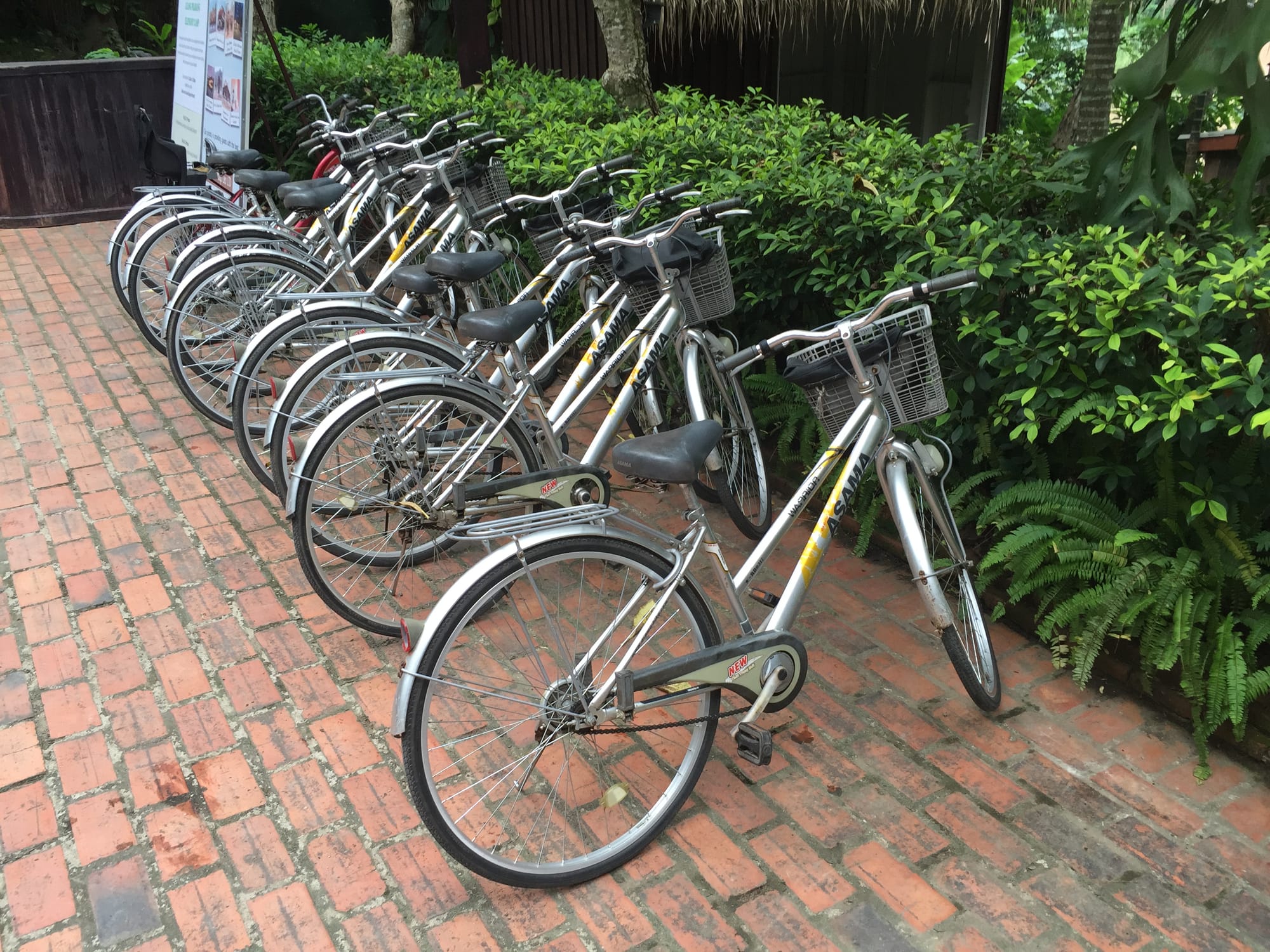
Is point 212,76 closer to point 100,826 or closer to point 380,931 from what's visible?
point 100,826

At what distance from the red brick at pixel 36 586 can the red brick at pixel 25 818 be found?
1.09m

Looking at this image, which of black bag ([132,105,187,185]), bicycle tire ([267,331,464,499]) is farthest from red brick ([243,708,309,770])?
black bag ([132,105,187,185])

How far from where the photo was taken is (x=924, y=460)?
294cm

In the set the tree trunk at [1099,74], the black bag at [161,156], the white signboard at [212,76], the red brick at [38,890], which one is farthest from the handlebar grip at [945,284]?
the black bag at [161,156]

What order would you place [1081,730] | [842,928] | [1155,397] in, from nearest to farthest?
[842,928]
[1155,397]
[1081,730]

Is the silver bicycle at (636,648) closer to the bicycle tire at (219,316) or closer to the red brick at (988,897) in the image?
the red brick at (988,897)

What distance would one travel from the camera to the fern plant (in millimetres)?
2900

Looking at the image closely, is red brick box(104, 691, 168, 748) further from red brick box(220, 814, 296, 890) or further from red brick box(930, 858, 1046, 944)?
red brick box(930, 858, 1046, 944)

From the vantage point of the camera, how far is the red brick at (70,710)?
10.3ft

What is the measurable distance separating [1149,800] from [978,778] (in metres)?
0.45

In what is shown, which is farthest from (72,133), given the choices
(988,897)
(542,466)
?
(988,897)

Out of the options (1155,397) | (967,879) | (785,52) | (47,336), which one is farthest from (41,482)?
(785,52)

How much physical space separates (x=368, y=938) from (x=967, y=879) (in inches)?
58.3

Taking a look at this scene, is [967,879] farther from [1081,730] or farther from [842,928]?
[1081,730]
